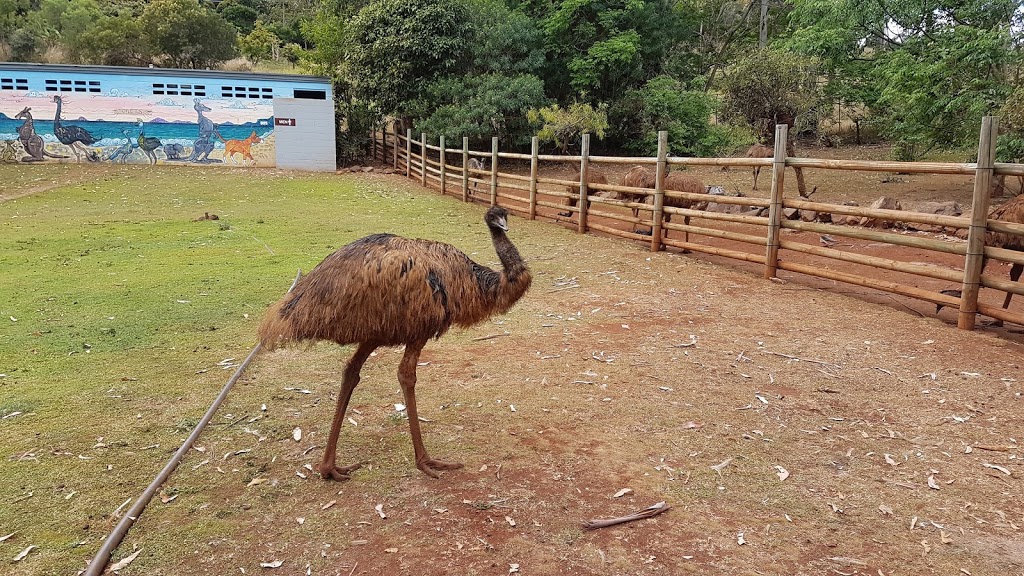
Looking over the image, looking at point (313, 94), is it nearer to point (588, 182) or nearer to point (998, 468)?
point (588, 182)

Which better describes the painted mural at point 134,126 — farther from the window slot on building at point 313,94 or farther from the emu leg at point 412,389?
the emu leg at point 412,389

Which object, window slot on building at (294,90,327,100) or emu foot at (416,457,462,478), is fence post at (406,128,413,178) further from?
emu foot at (416,457,462,478)

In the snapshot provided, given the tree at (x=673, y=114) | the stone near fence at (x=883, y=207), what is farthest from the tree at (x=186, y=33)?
the stone near fence at (x=883, y=207)

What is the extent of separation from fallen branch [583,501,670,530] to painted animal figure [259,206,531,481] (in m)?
0.80

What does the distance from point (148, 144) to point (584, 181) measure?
16.7 m

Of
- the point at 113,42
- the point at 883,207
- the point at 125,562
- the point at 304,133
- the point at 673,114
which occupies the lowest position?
the point at 125,562

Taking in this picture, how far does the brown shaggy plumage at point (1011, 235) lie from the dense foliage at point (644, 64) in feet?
15.8

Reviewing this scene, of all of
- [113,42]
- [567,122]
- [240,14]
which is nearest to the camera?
[567,122]

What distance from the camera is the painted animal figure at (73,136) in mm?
21281

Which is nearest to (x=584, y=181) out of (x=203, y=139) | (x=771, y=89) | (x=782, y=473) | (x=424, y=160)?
(x=782, y=473)

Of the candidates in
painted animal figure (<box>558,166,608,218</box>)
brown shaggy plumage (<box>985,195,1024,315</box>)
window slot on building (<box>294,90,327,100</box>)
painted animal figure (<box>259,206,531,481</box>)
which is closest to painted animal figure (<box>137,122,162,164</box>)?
window slot on building (<box>294,90,327,100</box>)

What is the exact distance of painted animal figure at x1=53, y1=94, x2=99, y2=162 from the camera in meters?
21.3

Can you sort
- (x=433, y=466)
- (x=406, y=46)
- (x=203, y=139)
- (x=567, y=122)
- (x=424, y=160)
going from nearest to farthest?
(x=433, y=466) < (x=424, y=160) < (x=567, y=122) < (x=406, y=46) < (x=203, y=139)

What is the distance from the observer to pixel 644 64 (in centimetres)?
2438
